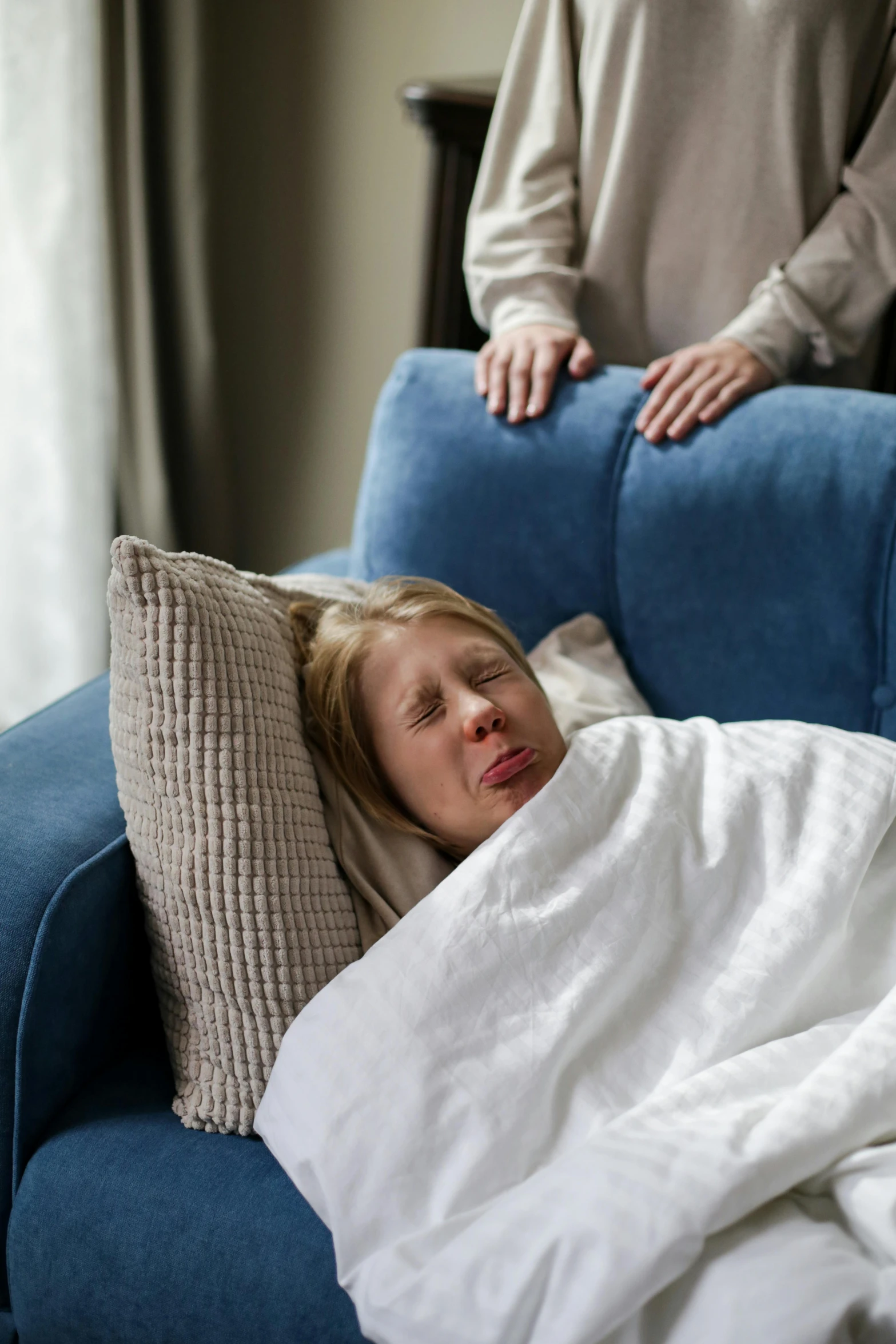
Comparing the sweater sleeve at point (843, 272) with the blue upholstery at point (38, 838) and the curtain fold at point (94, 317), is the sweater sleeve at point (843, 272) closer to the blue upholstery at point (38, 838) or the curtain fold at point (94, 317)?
the blue upholstery at point (38, 838)

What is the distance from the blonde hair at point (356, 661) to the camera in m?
1.14

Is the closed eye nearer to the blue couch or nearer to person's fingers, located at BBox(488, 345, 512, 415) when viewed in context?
the blue couch

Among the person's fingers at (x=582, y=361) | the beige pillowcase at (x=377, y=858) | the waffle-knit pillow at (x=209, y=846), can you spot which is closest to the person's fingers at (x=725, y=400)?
the person's fingers at (x=582, y=361)

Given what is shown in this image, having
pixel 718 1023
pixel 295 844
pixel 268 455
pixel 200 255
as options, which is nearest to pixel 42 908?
pixel 295 844

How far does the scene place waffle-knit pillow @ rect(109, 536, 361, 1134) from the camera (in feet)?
3.18

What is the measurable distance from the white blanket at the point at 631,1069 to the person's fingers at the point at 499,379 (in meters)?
0.54

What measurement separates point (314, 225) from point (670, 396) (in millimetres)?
1327

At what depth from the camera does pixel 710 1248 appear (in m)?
0.75

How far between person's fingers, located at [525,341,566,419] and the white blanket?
1.70 feet

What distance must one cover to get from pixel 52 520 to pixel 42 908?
1405 millimetres

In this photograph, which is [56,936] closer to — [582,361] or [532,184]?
[582,361]

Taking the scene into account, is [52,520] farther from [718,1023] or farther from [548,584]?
[718,1023]

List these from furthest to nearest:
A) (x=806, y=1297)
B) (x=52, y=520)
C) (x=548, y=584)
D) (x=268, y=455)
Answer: (x=268, y=455) < (x=52, y=520) < (x=548, y=584) < (x=806, y=1297)

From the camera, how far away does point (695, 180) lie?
1.56 meters
